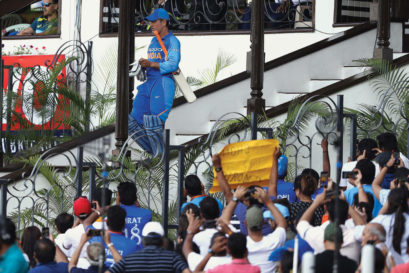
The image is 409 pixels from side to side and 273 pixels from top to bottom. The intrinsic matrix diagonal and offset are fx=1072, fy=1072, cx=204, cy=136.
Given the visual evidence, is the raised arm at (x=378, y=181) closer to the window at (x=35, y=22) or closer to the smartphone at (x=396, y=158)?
the smartphone at (x=396, y=158)

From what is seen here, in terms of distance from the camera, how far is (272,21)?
15.2m

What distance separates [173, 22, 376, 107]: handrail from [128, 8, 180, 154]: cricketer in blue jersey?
1074mm

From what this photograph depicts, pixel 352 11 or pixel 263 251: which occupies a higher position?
pixel 352 11

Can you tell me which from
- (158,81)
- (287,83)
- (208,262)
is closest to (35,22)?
(287,83)

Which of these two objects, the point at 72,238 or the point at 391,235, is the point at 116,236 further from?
the point at 391,235

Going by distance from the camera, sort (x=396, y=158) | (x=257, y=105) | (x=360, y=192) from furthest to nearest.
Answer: (x=257, y=105), (x=396, y=158), (x=360, y=192)

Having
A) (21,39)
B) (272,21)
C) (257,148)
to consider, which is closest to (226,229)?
(257,148)

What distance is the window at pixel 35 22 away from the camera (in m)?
16.8

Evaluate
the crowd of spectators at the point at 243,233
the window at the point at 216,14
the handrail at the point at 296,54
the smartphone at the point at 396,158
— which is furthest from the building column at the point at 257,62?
the smartphone at the point at 396,158

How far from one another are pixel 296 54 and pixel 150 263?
23.4 feet

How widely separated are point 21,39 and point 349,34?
555cm

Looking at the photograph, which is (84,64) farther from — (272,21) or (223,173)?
(223,173)

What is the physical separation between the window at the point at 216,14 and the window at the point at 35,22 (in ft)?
3.09

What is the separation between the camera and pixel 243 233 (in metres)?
7.90
